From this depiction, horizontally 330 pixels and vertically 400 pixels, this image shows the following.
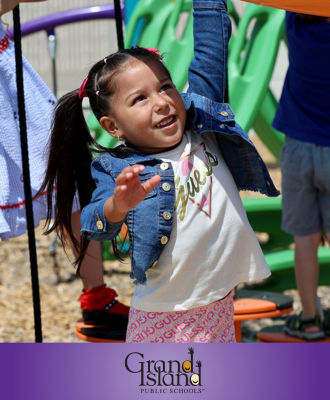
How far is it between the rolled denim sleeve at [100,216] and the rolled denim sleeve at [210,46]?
1.25 ft

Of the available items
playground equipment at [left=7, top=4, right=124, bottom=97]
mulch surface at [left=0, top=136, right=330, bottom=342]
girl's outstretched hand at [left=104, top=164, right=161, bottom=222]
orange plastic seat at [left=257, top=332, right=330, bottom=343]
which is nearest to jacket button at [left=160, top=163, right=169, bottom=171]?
girl's outstretched hand at [left=104, top=164, right=161, bottom=222]

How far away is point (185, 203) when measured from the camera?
5.08 feet

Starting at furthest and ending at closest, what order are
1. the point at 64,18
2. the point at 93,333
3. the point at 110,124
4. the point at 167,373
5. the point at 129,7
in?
the point at 64,18
the point at 129,7
the point at 93,333
the point at 110,124
the point at 167,373

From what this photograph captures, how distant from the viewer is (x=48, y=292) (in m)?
3.83

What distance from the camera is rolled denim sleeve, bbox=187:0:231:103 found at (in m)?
1.65

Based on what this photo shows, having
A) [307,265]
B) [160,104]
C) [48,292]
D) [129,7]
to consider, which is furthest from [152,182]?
[129,7]

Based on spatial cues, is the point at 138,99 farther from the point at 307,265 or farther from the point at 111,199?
the point at 307,265

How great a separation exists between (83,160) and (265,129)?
7.99 ft

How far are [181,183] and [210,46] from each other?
0.40 m

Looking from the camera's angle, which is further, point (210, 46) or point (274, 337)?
point (274, 337)

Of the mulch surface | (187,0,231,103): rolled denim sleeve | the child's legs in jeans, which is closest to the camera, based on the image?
(187,0,231,103): rolled denim sleeve

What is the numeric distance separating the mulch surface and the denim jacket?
1823 mm

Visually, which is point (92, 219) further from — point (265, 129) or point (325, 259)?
point (265, 129)

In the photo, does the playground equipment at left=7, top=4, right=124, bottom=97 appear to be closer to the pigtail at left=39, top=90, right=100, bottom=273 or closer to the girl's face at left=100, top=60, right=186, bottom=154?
the pigtail at left=39, top=90, right=100, bottom=273
